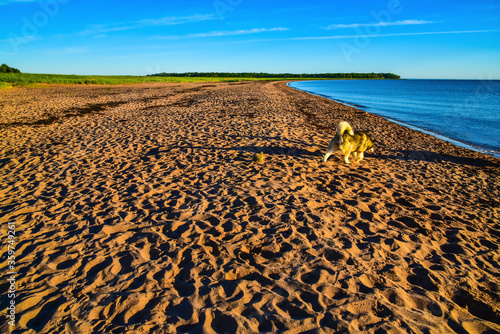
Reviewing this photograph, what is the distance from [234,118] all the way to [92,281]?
12.1 metres

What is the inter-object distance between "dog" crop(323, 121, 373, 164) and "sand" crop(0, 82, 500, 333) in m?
0.48

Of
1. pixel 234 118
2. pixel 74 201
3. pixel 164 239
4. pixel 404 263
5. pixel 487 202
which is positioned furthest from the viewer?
pixel 234 118

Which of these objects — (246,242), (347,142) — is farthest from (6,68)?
(246,242)

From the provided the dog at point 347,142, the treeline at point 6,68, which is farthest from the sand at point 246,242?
the treeline at point 6,68

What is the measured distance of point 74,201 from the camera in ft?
17.4

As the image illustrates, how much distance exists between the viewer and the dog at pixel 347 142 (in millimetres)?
7348

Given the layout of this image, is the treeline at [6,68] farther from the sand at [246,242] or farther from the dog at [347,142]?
the dog at [347,142]

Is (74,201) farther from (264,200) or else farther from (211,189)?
(264,200)

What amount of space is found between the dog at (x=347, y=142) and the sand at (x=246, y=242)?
48cm

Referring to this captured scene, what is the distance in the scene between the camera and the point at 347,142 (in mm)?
7551

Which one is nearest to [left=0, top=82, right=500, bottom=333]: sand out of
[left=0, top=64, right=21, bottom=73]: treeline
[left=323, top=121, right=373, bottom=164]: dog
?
[left=323, top=121, right=373, bottom=164]: dog

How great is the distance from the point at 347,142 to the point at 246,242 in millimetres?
5052

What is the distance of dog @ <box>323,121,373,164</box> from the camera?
7.35m

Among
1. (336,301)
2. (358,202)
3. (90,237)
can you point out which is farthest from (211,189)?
(336,301)
